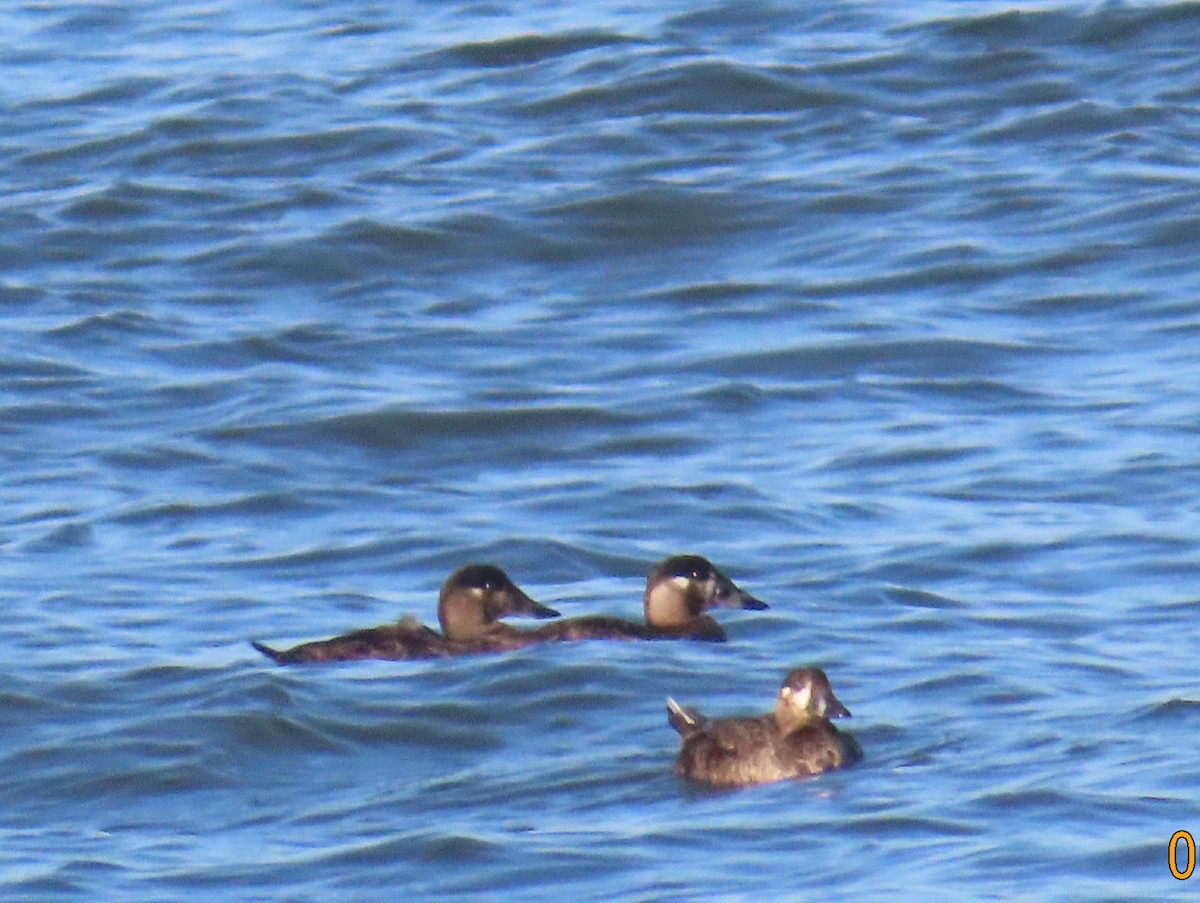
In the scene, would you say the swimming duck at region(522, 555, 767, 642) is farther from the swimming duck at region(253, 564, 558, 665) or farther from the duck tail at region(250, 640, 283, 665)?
the duck tail at region(250, 640, 283, 665)

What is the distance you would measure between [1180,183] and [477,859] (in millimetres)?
10558

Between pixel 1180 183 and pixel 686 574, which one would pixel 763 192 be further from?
pixel 686 574

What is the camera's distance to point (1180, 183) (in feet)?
58.3

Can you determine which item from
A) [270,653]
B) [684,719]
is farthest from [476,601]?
[684,719]

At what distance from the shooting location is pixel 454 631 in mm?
10977

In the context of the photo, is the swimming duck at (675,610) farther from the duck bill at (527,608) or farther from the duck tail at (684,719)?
the duck tail at (684,719)

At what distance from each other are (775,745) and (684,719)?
0.37m

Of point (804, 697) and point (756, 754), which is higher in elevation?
point (804, 697)

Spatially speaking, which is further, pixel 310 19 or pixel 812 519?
pixel 310 19

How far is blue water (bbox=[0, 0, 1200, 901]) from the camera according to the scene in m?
8.61

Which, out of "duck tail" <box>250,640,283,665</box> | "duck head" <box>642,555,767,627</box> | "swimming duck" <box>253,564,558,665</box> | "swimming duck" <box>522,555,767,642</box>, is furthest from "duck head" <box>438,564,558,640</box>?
"duck tail" <box>250,640,283,665</box>

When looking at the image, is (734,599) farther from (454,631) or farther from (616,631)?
(454,631)

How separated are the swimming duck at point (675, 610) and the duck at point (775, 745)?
173 centimetres

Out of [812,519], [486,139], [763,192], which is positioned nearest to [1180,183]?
[763,192]
